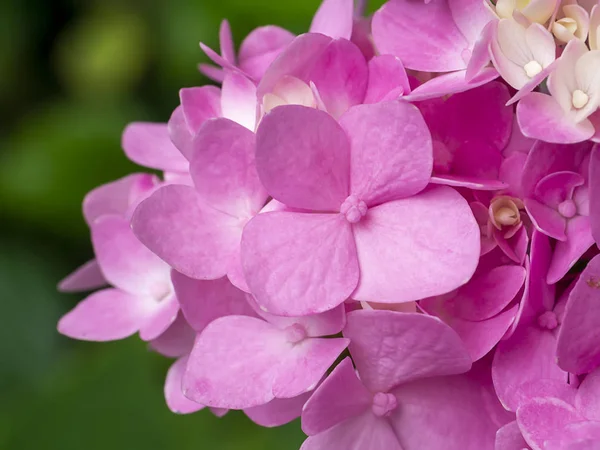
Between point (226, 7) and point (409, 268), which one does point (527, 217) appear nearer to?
point (409, 268)

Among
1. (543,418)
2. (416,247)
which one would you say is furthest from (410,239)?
(543,418)

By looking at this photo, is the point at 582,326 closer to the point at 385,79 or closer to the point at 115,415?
the point at 385,79

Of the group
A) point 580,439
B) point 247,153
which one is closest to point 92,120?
point 247,153

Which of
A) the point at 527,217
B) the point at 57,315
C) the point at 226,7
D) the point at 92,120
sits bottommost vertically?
the point at 57,315

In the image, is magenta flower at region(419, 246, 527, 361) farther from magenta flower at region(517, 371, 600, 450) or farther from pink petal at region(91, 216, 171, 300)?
pink petal at region(91, 216, 171, 300)

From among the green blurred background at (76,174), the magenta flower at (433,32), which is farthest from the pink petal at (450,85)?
the green blurred background at (76,174)

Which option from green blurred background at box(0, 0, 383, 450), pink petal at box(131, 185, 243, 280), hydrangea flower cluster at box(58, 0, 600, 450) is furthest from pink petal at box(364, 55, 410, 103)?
green blurred background at box(0, 0, 383, 450)
